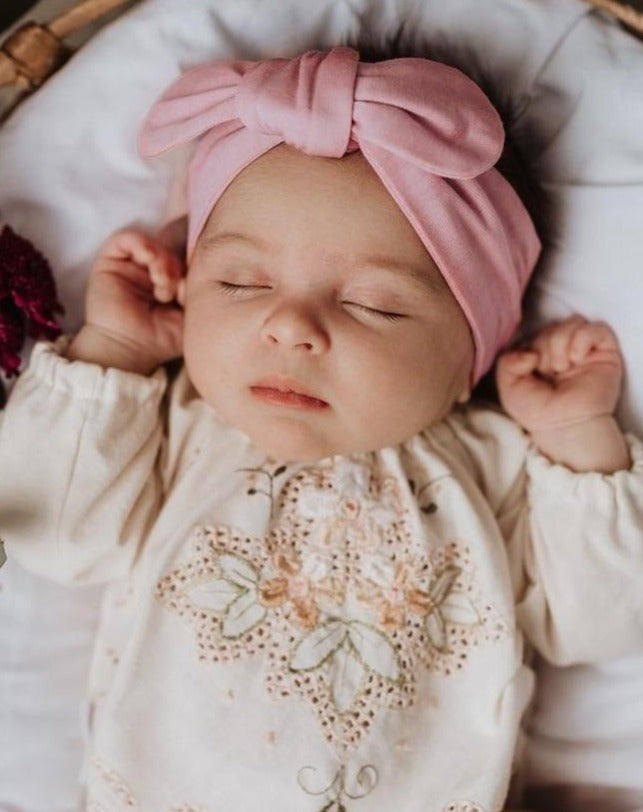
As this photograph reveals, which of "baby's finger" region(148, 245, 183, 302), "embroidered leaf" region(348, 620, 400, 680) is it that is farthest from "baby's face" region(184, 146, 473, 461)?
"embroidered leaf" region(348, 620, 400, 680)

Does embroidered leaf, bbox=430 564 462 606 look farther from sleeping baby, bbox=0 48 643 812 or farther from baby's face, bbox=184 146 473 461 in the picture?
baby's face, bbox=184 146 473 461

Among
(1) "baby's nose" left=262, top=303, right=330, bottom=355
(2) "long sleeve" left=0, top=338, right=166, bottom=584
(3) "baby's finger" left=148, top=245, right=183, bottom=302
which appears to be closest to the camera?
(1) "baby's nose" left=262, top=303, right=330, bottom=355

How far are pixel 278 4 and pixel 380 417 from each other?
0.55 metres

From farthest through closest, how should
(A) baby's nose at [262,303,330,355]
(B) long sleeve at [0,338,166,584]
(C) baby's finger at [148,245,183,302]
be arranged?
(C) baby's finger at [148,245,183,302], (B) long sleeve at [0,338,166,584], (A) baby's nose at [262,303,330,355]

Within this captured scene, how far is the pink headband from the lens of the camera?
116cm

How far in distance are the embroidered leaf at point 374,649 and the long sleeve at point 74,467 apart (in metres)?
0.29

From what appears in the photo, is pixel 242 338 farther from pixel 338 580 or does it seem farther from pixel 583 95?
pixel 583 95

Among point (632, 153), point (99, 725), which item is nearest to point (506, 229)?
point (632, 153)

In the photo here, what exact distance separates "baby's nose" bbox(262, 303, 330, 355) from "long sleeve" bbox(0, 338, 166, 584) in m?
0.22

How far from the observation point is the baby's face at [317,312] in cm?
118

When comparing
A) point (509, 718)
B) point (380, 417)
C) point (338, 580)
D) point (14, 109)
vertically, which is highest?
point (14, 109)

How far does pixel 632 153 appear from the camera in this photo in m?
1.35

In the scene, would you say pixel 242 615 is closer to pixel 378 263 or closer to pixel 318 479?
pixel 318 479

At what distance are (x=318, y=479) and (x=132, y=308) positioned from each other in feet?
1.02
